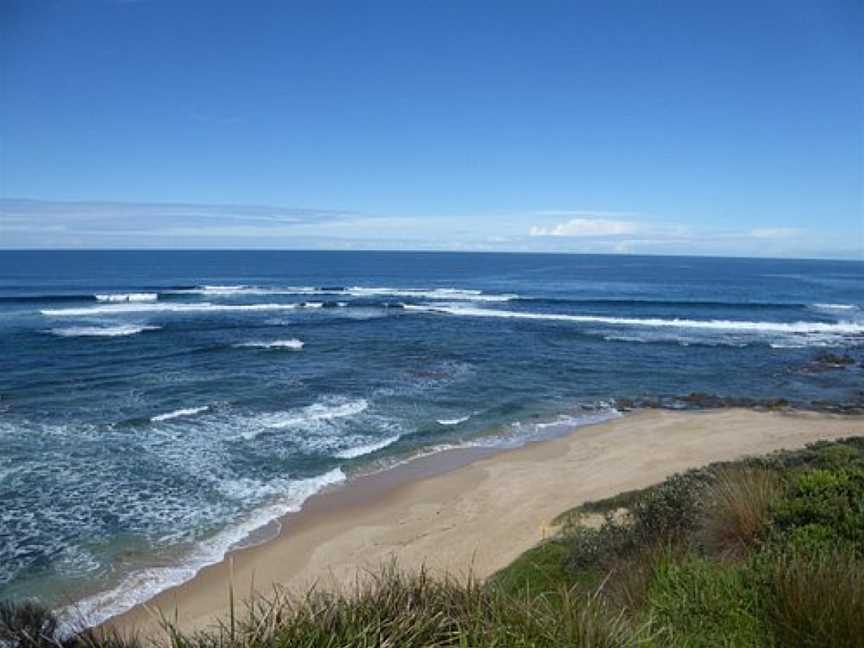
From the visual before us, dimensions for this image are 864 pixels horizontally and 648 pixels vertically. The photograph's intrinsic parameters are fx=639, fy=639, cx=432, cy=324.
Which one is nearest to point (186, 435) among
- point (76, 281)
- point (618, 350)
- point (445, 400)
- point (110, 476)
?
point (110, 476)

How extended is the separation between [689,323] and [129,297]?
46.9m

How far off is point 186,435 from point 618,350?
2455 centimetres

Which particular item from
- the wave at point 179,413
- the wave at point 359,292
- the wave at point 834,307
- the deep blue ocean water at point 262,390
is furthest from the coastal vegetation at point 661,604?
the wave at point 834,307

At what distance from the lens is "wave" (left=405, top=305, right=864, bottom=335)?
45.9 meters

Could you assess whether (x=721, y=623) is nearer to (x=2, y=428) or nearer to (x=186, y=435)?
(x=186, y=435)

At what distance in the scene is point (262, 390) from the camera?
25234 mm

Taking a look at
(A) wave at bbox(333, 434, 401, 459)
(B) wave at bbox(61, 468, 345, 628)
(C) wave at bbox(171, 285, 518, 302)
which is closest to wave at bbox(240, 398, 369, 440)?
(A) wave at bbox(333, 434, 401, 459)

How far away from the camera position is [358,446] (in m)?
19.0

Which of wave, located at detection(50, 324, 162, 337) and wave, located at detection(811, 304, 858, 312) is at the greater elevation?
wave, located at detection(811, 304, 858, 312)

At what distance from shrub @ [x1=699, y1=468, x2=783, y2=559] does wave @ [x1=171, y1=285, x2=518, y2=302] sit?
55.6 m

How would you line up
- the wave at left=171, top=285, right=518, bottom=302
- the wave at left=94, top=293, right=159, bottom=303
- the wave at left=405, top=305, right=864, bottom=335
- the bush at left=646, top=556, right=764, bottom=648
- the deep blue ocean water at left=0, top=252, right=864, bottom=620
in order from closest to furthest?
the bush at left=646, top=556, right=764, bottom=648 < the deep blue ocean water at left=0, top=252, right=864, bottom=620 < the wave at left=405, top=305, right=864, bottom=335 < the wave at left=94, top=293, right=159, bottom=303 < the wave at left=171, top=285, right=518, bottom=302

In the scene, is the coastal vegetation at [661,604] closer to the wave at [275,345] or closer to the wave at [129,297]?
the wave at [275,345]

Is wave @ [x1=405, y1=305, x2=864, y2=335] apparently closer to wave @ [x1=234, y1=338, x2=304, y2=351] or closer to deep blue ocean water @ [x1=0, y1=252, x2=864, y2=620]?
deep blue ocean water @ [x1=0, y1=252, x2=864, y2=620]

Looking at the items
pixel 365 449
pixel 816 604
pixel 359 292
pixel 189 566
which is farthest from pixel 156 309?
pixel 816 604
